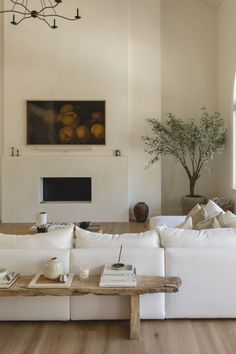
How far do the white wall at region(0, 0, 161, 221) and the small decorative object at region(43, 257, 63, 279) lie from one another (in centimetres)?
445

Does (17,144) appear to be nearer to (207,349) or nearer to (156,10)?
(156,10)

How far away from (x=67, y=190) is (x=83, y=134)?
1.22 meters

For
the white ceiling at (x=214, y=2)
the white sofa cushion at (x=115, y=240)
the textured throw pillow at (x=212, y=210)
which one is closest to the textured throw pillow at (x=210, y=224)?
the white sofa cushion at (x=115, y=240)

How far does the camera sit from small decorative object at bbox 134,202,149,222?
6926 mm

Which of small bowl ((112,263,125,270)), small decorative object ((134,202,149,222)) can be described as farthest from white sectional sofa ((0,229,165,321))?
small decorative object ((134,202,149,222))

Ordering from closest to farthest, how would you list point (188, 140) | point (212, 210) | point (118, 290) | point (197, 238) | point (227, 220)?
point (118, 290)
point (197, 238)
point (227, 220)
point (212, 210)
point (188, 140)

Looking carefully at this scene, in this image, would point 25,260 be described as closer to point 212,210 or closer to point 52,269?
point 52,269

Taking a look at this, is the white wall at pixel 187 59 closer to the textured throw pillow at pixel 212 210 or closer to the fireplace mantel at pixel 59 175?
the fireplace mantel at pixel 59 175

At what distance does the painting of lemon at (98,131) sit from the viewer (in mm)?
7070

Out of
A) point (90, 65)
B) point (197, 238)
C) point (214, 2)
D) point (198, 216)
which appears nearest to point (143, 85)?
point (90, 65)

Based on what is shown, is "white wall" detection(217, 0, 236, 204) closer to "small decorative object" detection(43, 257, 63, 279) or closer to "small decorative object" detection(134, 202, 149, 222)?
"small decorative object" detection(134, 202, 149, 222)

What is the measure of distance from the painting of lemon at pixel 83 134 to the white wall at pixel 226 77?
2762mm

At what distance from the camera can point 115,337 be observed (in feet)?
8.45

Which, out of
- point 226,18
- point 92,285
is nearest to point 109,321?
point 92,285
